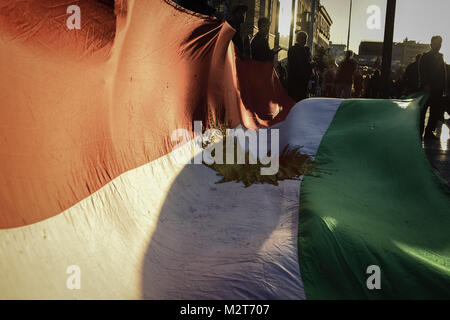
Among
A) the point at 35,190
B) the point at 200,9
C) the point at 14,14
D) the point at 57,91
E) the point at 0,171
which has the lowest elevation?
the point at 35,190

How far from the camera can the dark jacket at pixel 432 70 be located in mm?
6266

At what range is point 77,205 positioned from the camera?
192 centimetres

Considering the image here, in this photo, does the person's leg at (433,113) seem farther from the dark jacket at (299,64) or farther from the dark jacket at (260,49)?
the dark jacket at (260,49)

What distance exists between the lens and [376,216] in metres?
2.47

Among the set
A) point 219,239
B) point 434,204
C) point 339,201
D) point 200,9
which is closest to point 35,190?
point 219,239

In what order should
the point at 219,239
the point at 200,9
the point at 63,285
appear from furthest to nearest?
the point at 200,9 < the point at 219,239 < the point at 63,285

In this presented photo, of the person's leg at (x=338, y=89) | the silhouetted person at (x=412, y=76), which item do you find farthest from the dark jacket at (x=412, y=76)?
the person's leg at (x=338, y=89)

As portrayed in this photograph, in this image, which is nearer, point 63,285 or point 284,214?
point 63,285

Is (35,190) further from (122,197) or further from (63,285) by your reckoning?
(122,197)

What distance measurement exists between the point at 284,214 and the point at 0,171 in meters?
1.64

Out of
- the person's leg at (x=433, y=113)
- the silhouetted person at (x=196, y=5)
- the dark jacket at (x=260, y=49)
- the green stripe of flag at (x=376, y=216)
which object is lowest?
the green stripe of flag at (x=376, y=216)

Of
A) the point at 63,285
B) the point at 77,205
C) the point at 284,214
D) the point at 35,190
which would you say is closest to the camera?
the point at 63,285

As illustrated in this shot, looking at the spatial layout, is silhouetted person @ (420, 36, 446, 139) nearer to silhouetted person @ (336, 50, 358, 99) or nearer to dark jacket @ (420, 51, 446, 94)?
dark jacket @ (420, 51, 446, 94)

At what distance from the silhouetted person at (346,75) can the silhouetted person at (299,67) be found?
9.81ft
